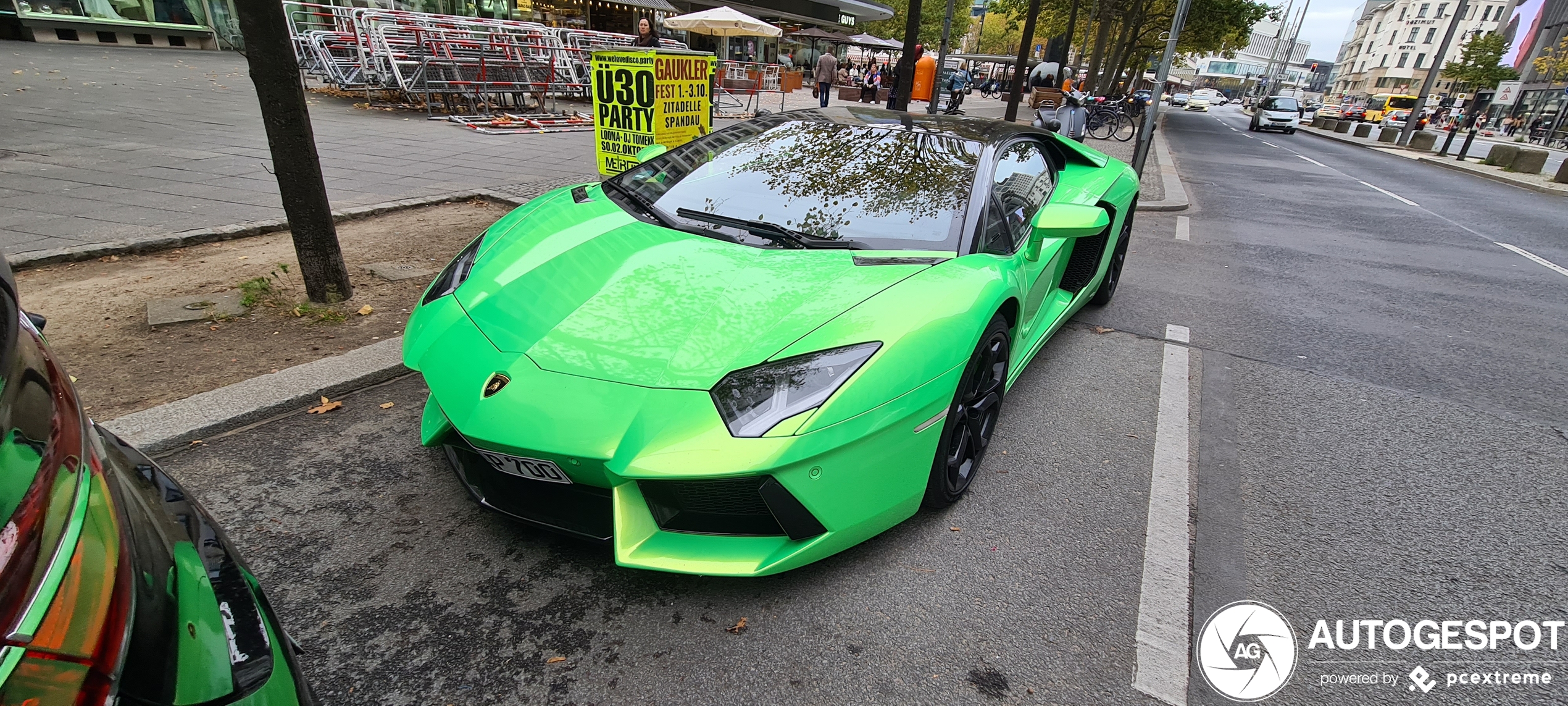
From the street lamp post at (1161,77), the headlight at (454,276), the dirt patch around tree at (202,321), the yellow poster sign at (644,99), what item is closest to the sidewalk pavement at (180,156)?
the dirt patch around tree at (202,321)

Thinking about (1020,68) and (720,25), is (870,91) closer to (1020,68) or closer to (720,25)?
(1020,68)

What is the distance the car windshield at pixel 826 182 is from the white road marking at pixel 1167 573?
1.21 meters

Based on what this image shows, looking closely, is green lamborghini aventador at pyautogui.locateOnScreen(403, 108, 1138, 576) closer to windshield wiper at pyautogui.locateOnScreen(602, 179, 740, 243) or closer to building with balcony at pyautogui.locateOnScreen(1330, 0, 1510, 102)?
windshield wiper at pyautogui.locateOnScreen(602, 179, 740, 243)

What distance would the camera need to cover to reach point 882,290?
206 centimetres

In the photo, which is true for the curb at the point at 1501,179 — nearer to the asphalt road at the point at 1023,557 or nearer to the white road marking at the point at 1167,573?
the asphalt road at the point at 1023,557

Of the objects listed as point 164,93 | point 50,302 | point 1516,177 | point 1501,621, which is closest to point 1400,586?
point 1501,621

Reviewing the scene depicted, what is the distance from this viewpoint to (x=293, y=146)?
3209 mm

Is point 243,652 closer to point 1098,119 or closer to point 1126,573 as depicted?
point 1126,573

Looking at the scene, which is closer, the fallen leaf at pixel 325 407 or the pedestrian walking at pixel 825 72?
the fallen leaf at pixel 325 407

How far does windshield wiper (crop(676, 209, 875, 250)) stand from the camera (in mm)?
2357

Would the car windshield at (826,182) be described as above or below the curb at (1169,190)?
above

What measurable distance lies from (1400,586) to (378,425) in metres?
3.53

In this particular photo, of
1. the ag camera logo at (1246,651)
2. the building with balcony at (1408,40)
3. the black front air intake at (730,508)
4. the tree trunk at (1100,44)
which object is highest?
the building with balcony at (1408,40)

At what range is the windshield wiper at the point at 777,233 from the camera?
2357 millimetres
